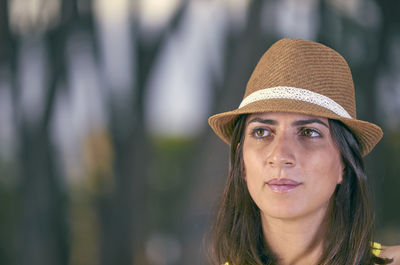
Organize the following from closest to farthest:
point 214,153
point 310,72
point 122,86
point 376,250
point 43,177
Result: point 310,72, point 376,250, point 214,153, point 122,86, point 43,177

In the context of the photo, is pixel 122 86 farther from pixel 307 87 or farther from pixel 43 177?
→ pixel 307 87

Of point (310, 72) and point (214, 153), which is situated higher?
point (310, 72)

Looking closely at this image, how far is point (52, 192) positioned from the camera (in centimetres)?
742

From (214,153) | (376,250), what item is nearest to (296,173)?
(376,250)

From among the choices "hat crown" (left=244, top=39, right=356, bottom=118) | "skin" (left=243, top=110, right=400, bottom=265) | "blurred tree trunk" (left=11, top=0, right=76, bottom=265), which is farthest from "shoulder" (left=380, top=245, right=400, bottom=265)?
"blurred tree trunk" (left=11, top=0, right=76, bottom=265)

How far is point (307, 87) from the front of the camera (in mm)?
2316

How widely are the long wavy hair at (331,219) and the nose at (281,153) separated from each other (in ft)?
0.53

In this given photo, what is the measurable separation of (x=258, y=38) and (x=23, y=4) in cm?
288

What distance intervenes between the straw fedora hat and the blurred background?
3.52m

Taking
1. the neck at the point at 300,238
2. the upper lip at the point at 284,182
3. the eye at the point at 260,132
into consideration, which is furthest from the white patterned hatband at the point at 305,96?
the neck at the point at 300,238

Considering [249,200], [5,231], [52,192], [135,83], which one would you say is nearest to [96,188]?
[52,192]

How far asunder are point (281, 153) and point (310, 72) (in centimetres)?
29

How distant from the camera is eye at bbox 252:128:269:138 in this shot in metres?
2.37

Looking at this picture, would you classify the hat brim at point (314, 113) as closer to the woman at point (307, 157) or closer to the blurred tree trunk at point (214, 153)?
the woman at point (307, 157)
